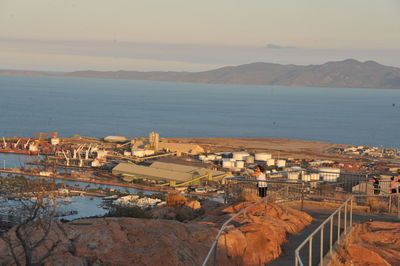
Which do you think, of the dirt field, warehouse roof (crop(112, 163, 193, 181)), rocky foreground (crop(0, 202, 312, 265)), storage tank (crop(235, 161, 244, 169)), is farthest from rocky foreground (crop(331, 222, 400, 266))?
the dirt field

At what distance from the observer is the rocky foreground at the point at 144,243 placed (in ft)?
23.1

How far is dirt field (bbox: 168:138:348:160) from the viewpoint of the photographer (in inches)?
2004

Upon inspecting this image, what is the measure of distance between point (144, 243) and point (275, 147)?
49641mm

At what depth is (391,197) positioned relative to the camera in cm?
1321

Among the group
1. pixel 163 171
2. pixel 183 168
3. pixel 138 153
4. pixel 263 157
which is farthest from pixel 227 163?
pixel 138 153

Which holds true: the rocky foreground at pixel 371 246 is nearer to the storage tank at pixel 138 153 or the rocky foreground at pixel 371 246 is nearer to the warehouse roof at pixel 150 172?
the warehouse roof at pixel 150 172

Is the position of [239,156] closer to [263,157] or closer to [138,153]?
[263,157]

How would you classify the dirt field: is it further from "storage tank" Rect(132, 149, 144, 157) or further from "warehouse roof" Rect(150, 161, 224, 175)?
"warehouse roof" Rect(150, 161, 224, 175)

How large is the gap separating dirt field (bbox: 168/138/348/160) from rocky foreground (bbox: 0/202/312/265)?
1622 inches

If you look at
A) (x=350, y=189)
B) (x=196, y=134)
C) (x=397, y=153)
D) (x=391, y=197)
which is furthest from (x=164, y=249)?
(x=196, y=134)

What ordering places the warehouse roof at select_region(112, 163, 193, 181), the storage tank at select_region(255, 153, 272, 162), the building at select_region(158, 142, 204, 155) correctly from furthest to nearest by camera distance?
the building at select_region(158, 142, 204, 155) → the storage tank at select_region(255, 153, 272, 162) → the warehouse roof at select_region(112, 163, 193, 181)

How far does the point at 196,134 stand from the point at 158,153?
24.0 metres

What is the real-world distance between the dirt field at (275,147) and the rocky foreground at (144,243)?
41205mm

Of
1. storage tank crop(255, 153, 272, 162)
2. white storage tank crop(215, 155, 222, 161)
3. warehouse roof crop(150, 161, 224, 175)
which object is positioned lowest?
warehouse roof crop(150, 161, 224, 175)
